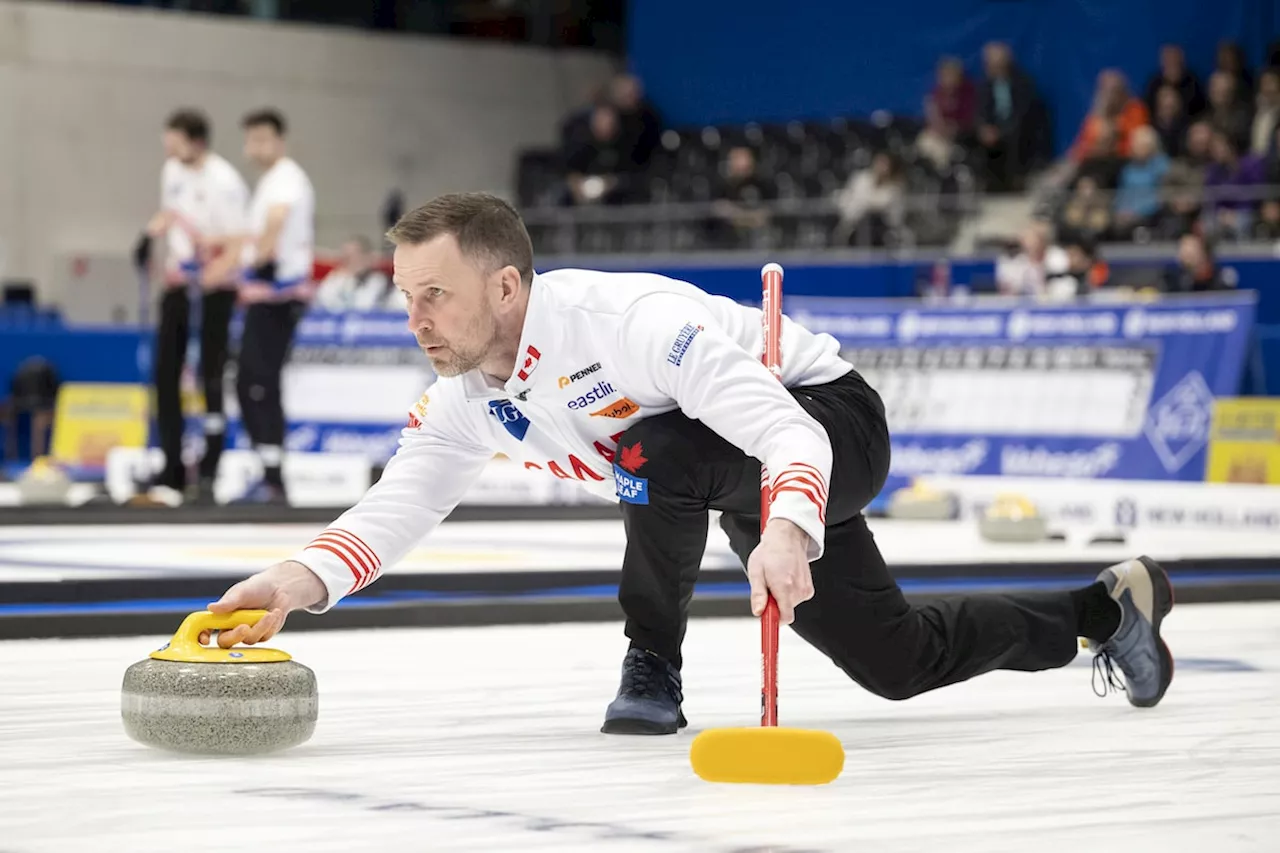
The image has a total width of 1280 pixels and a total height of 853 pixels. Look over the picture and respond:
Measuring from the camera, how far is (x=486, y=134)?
68.9 ft

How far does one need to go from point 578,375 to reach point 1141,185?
1120cm

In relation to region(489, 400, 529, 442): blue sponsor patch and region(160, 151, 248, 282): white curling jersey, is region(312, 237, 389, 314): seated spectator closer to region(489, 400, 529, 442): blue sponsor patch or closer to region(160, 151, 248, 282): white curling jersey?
region(160, 151, 248, 282): white curling jersey

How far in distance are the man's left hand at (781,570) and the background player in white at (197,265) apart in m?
6.95

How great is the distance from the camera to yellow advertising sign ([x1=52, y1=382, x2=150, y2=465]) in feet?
44.5

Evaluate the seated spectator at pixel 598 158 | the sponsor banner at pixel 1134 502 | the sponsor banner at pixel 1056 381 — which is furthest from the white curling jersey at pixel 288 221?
the seated spectator at pixel 598 158

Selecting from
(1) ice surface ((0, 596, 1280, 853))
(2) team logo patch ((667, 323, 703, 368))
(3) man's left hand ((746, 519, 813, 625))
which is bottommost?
(1) ice surface ((0, 596, 1280, 853))

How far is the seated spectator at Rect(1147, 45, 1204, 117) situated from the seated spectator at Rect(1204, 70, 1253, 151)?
0.42 meters

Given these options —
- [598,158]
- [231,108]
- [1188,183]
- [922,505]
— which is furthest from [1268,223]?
[231,108]

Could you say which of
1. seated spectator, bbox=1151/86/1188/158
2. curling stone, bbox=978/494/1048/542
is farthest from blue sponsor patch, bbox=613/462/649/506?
seated spectator, bbox=1151/86/1188/158

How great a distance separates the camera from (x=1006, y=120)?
15.9 m

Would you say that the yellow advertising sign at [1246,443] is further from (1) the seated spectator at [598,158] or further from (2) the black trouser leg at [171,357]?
(1) the seated spectator at [598,158]

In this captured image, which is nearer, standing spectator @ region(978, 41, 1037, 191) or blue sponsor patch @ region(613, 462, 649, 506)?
blue sponsor patch @ region(613, 462, 649, 506)

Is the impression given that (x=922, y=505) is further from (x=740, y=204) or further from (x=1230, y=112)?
(x=740, y=204)

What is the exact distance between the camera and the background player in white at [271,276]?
9281 mm
